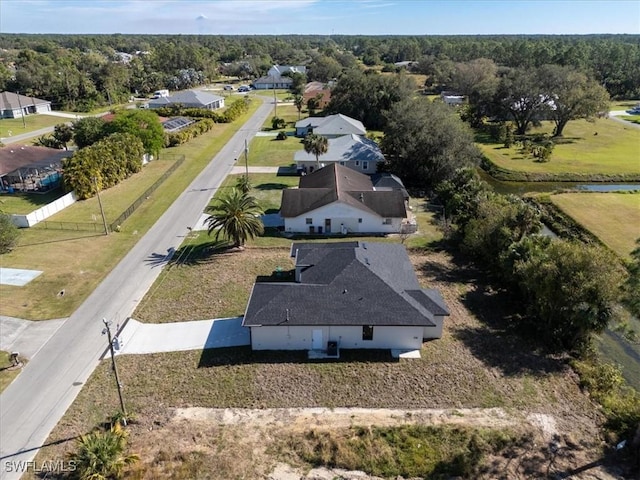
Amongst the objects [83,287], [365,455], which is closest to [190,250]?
[83,287]

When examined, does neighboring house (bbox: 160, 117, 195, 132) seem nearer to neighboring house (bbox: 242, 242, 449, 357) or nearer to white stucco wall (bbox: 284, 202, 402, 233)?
white stucco wall (bbox: 284, 202, 402, 233)

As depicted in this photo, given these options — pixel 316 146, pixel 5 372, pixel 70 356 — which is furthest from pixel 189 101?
pixel 5 372

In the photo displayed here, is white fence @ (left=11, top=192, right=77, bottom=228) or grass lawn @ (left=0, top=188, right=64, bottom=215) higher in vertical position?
white fence @ (left=11, top=192, right=77, bottom=228)

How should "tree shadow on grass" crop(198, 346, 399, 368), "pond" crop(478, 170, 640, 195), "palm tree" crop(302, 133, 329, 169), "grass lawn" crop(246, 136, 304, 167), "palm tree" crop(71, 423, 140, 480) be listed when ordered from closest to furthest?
"palm tree" crop(71, 423, 140, 480) < "tree shadow on grass" crop(198, 346, 399, 368) < "palm tree" crop(302, 133, 329, 169) < "pond" crop(478, 170, 640, 195) < "grass lawn" crop(246, 136, 304, 167)

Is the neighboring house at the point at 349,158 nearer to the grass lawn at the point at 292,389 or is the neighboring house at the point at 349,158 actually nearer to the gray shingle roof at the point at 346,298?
the gray shingle roof at the point at 346,298

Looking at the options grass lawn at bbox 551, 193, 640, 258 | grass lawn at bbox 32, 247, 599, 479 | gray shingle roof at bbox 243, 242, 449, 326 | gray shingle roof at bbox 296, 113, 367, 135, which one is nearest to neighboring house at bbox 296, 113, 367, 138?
gray shingle roof at bbox 296, 113, 367, 135

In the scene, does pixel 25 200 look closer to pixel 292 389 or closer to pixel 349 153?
pixel 349 153

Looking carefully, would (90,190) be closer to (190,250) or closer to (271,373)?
(190,250)

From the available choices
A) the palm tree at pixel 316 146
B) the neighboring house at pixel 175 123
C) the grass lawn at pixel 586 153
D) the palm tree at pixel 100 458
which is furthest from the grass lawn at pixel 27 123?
the grass lawn at pixel 586 153
